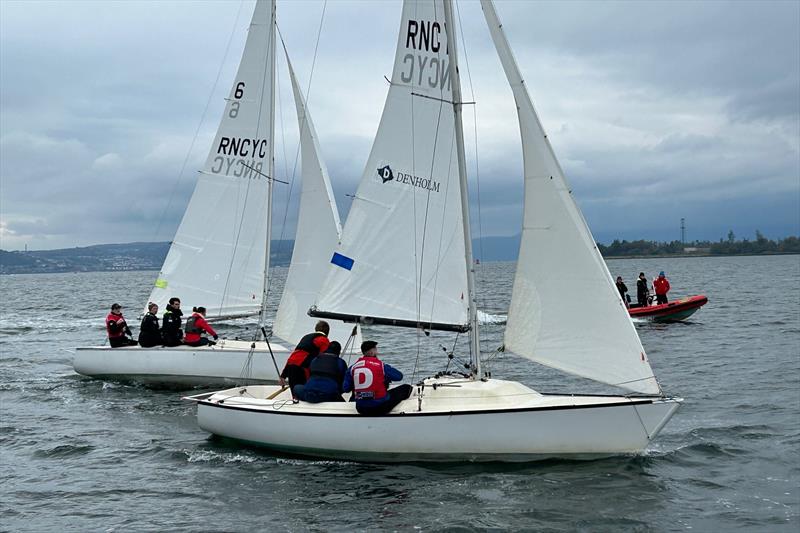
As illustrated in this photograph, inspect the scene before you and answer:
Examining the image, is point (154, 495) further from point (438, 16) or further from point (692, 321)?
point (692, 321)

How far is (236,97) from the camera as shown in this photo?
18.3 m

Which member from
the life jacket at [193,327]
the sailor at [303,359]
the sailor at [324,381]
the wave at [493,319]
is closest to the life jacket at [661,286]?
the wave at [493,319]

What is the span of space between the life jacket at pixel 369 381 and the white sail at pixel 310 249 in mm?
6043

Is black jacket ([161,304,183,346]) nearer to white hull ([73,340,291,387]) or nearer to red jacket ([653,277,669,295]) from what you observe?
white hull ([73,340,291,387])

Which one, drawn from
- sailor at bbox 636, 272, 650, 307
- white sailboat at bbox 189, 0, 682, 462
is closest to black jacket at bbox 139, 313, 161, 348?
white sailboat at bbox 189, 0, 682, 462

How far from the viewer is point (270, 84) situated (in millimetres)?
18125

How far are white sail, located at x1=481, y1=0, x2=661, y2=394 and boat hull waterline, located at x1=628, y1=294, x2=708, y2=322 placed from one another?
19.8m

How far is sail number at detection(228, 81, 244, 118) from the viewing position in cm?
1830

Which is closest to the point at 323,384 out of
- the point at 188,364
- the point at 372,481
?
the point at 372,481

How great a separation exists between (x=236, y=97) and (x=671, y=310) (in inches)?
719

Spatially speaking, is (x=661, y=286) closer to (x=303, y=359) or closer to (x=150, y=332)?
(x=150, y=332)

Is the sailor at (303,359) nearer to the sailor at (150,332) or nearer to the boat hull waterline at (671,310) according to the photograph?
the sailor at (150,332)

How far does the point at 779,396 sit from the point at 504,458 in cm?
735

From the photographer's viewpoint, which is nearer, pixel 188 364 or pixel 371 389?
pixel 371 389
